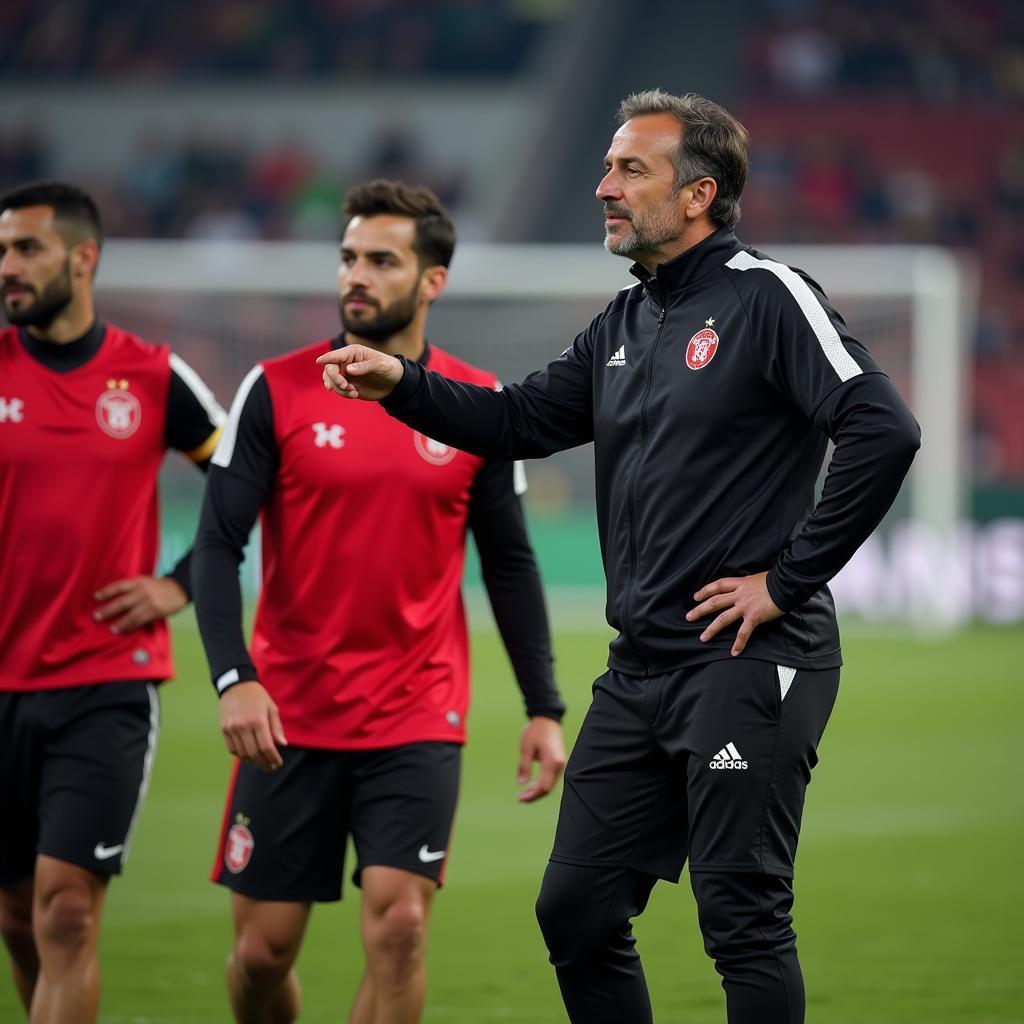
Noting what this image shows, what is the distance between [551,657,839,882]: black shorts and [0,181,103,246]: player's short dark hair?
7.40 ft

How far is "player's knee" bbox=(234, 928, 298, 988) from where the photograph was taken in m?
5.01

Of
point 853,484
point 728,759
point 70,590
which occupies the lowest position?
point 728,759

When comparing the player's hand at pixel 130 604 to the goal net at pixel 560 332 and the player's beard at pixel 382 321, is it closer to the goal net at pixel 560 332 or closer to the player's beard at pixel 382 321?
the player's beard at pixel 382 321

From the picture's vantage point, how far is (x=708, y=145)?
14.0 feet

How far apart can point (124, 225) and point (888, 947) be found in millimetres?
20646

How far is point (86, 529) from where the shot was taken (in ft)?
17.4

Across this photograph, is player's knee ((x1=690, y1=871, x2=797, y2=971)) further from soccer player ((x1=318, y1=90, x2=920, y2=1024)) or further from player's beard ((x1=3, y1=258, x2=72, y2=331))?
player's beard ((x1=3, y1=258, x2=72, y2=331))

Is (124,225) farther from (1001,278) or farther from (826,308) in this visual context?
(826,308)

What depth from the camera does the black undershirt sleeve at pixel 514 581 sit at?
534 centimetres

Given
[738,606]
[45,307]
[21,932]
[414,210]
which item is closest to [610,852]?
[738,606]

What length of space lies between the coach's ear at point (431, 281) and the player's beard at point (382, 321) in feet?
0.25

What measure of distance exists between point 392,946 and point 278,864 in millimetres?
439

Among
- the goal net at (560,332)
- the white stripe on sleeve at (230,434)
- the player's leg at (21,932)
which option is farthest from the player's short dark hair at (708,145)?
the goal net at (560,332)

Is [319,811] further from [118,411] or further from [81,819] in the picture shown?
[118,411]
